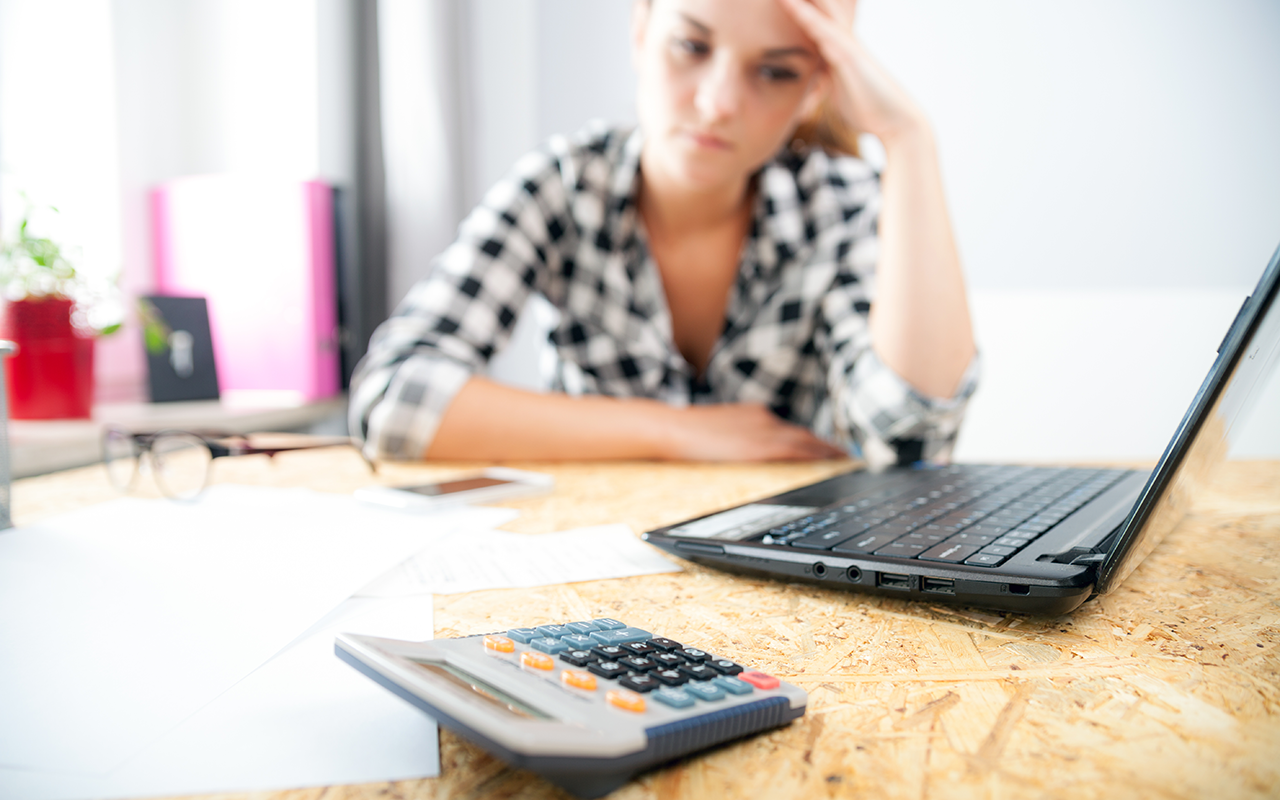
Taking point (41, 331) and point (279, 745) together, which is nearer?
point (279, 745)

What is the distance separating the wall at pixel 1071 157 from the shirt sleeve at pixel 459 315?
105cm

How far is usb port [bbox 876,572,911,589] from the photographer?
382 mm

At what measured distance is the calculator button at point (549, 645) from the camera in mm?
292

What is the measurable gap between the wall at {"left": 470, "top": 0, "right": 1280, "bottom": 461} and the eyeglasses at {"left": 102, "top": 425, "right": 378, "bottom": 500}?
147 cm

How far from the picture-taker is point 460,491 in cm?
68

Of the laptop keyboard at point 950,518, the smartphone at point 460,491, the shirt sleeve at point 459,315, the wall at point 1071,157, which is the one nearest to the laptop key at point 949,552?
the laptop keyboard at point 950,518

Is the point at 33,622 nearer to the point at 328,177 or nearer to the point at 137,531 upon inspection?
the point at 137,531

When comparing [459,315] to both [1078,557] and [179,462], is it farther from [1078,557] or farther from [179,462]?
[1078,557]

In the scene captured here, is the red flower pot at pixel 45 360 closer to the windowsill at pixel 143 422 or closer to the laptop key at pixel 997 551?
the windowsill at pixel 143 422

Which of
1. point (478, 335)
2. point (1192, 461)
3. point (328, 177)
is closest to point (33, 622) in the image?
point (1192, 461)

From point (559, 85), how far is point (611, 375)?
1.29 meters

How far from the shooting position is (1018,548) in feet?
1.32

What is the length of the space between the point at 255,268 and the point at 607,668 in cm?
171

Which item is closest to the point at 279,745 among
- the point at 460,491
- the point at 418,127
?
the point at 460,491
